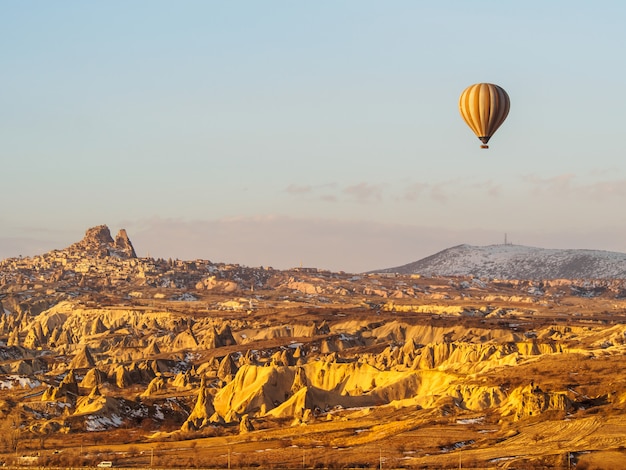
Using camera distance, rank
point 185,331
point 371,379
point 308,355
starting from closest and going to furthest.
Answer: point 371,379, point 308,355, point 185,331

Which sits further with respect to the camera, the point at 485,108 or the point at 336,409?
the point at 336,409

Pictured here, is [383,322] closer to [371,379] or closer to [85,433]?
[371,379]

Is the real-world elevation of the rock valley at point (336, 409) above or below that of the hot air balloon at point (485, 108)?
below

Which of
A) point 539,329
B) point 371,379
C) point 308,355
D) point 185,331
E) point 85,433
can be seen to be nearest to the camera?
point 85,433

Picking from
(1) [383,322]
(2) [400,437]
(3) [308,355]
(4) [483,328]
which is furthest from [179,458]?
(1) [383,322]

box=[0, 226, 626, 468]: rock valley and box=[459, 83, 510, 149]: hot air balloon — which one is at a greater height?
box=[459, 83, 510, 149]: hot air balloon

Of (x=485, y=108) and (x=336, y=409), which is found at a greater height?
(x=485, y=108)

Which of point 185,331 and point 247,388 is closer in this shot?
point 247,388
